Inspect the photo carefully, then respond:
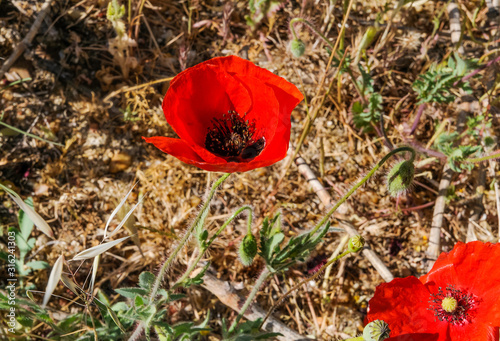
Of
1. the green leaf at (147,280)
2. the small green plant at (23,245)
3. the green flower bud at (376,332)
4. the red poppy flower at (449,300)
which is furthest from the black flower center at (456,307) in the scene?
the small green plant at (23,245)

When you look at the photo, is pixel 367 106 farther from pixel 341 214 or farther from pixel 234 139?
pixel 234 139

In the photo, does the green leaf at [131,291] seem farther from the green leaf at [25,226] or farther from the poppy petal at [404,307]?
the poppy petal at [404,307]

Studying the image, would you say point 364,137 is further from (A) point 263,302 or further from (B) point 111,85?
(B) point 111,85

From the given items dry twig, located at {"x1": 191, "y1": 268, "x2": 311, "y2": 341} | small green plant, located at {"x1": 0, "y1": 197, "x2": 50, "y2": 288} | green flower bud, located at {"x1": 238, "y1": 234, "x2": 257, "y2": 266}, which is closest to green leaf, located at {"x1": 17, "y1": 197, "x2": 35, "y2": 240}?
small green plant, located at {"x1": 0, "y1": 197, "x2": 50, "y2": 288}

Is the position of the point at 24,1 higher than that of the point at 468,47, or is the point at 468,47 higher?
the point at 468,47

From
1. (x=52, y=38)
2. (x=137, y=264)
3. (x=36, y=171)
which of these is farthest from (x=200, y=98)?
(x=52, y=38)
